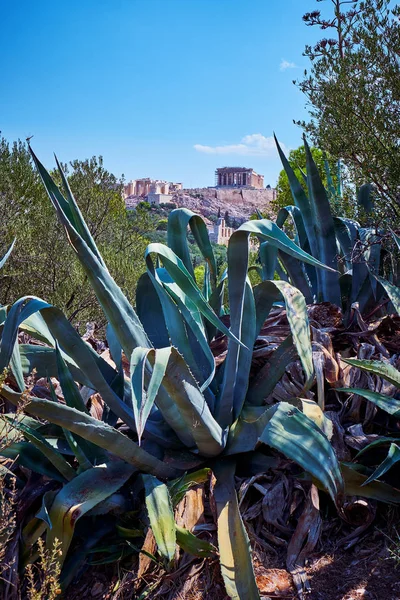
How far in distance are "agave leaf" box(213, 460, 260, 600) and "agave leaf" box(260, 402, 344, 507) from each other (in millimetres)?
291

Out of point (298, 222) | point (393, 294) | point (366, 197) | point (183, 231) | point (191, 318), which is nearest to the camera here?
point (191, 318)

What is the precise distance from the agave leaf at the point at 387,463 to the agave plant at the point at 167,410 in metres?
0.11

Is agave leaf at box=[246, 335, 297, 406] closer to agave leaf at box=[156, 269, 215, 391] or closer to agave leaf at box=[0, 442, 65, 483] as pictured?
agave leaf at box=[156, 269, 215, 391]

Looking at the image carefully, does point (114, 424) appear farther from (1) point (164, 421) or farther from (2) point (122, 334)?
(2) point (122, 334)

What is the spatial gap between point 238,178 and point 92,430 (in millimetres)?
90531

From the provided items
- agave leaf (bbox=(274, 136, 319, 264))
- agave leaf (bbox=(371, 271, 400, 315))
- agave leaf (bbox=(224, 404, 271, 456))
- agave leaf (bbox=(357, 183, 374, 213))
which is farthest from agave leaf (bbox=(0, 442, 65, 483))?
agave leaf (bbox=(357, 183, 374, 213))

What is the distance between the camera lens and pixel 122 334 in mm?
2078

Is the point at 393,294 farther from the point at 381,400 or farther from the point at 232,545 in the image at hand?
the point at 232,545

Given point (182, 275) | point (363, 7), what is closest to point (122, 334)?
point (182, 275)

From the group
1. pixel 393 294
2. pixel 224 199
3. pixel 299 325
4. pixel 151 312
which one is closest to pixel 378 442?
pixel 299 325

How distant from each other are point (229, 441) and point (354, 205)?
8.08ft

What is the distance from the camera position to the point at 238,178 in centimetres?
9025

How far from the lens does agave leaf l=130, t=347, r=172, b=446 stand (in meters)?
1.56

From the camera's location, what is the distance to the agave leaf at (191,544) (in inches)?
75.6
